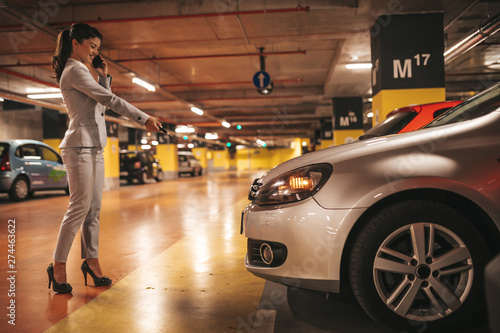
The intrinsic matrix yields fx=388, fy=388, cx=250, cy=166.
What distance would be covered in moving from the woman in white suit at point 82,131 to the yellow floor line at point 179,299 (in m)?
0.46

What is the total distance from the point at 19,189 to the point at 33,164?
775mm

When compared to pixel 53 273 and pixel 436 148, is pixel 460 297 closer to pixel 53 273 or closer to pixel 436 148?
pixel 436 148

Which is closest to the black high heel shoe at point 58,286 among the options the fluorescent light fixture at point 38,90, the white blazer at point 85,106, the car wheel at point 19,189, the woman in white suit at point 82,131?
the woman in white suit at point 82,131

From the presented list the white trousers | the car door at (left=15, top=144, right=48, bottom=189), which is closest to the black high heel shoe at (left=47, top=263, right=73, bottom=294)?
the white trousers

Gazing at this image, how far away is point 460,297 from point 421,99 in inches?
238

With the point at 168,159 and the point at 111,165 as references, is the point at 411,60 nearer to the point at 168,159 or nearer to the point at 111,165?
the point at 111,165

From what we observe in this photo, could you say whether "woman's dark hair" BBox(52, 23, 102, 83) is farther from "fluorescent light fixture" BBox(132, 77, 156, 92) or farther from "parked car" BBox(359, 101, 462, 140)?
"fluorescent light fixture" BBox(132, 77, 156, 92)

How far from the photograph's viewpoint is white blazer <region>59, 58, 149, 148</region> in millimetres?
2771

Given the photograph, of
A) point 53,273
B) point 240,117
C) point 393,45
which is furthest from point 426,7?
point 240,117

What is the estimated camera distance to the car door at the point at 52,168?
11258 millimetres

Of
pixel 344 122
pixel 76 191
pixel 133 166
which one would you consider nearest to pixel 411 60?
pixel 76 191

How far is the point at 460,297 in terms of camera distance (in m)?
1.96

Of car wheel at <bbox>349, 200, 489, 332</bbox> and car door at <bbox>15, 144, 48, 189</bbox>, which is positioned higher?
car door at <bbox>15, 144, 48, 189</bbox>

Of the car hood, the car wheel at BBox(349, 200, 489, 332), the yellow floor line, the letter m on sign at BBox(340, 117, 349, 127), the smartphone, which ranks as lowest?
the yellow floor line
